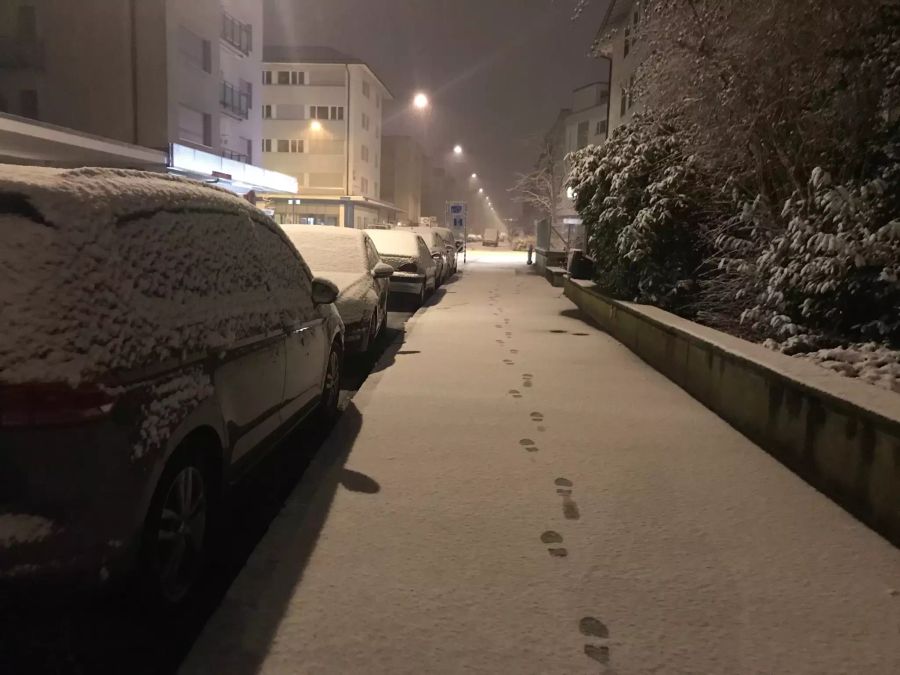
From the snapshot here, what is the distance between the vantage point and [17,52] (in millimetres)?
24406

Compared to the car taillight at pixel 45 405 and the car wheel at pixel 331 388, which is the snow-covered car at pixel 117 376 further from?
the car wheel at pixel 331 388

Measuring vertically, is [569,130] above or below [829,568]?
above

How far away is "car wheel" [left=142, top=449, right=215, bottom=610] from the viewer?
9.25ft

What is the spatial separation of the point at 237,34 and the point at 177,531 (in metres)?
38.3

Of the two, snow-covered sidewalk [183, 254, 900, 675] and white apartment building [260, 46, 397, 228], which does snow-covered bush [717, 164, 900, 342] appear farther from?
white apartment building [260, 46, 397, 228]

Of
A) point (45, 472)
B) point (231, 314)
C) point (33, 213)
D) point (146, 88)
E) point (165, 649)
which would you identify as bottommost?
point (165, 649)

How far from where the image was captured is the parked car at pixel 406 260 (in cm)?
1489

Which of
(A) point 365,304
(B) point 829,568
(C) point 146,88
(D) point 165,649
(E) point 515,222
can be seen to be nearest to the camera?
(D) point 165,649

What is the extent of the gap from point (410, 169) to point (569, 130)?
1267 inches

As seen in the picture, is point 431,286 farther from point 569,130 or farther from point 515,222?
point 515,222

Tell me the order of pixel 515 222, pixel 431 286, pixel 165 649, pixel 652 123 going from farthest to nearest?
1. pixel 515 222
2. pixel 431 286
3. pixel 652 123
4. pixel 165 649

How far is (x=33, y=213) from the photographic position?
99.0 inches

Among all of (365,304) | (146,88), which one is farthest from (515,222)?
(365,304)

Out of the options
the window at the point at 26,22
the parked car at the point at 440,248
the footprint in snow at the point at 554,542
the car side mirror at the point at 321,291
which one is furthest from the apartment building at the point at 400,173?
the footprint in snow at the point at 554,542
